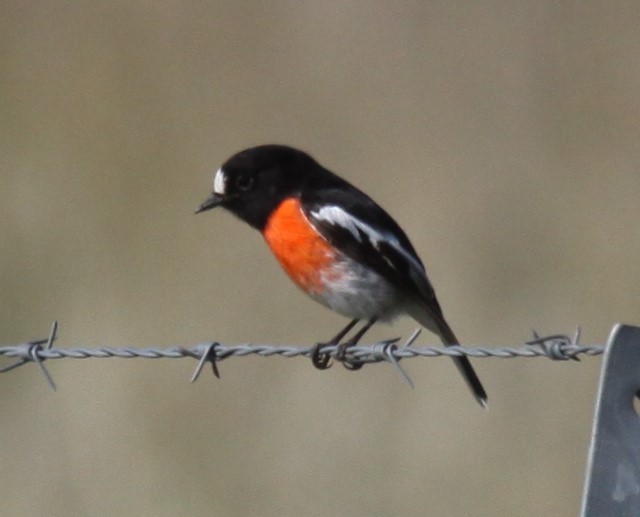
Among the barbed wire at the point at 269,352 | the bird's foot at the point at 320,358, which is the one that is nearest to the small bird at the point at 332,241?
the bird's foot at the point at 320,358

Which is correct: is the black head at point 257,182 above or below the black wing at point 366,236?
above

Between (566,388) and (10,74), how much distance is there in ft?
12.0

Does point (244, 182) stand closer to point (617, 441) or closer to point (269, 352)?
point (269, 352)

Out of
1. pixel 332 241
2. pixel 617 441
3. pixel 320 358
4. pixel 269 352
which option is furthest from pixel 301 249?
pixel 617 441

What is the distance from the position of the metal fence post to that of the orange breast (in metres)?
2.24

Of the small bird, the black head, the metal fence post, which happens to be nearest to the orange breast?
the small bird

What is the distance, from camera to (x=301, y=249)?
507cm

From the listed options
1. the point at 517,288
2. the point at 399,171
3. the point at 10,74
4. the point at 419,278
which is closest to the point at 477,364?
the point at 517,288

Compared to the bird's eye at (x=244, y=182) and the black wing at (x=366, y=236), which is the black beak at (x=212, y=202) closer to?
the bird's eye at (x=244, y=182)

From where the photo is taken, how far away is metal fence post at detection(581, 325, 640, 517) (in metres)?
2.90

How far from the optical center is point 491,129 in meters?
7.87

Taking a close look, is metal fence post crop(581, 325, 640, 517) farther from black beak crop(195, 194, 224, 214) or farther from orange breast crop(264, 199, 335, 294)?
black beak crop(195, 194, 224, 214)

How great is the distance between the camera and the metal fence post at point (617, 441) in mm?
2898

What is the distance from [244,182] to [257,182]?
0.17 feet
